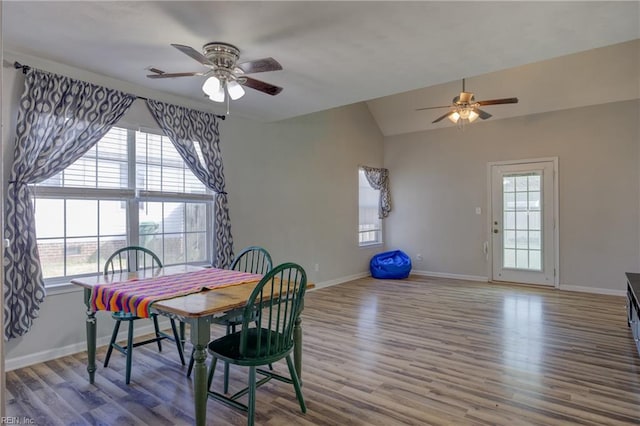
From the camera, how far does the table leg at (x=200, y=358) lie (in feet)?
6.46

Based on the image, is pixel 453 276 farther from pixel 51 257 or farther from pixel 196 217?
pixel 51 257

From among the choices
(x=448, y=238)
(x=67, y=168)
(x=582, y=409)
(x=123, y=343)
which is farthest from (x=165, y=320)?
(x=448, y=238)

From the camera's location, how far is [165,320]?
159 inches

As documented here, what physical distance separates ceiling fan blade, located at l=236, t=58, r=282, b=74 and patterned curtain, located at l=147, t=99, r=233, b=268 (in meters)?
1.67

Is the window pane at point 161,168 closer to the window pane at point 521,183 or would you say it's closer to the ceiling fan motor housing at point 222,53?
the ceiling fan motor housing at point 222,53

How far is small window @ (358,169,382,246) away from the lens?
23.0 ft

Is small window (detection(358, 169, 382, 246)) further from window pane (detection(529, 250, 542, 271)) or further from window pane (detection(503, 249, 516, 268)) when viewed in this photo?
window pane (detection(529, 250, 542, 271))

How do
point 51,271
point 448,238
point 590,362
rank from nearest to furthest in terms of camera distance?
point 590,362, point 51,271, point 448,238

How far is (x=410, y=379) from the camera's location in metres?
2.74

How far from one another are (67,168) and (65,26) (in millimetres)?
1252

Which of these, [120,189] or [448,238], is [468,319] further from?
[120,189]

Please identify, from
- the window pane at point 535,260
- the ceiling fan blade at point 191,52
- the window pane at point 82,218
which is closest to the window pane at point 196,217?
the window pane at point 82,218

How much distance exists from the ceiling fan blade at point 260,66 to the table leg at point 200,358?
5.39ft

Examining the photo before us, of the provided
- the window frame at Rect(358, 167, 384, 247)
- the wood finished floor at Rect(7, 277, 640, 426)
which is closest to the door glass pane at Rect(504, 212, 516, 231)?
the wood finished floor at Rect(7, 277, 640, 426)
